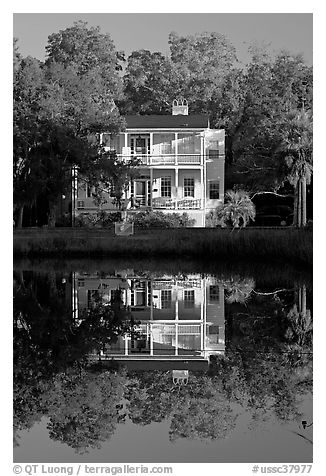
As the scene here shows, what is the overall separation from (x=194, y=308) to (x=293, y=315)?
2320 mm

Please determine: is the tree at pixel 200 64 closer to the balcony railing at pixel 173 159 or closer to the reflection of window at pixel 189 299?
the balcony railing at pixel 173 159

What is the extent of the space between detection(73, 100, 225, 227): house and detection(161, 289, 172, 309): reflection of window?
19.4m

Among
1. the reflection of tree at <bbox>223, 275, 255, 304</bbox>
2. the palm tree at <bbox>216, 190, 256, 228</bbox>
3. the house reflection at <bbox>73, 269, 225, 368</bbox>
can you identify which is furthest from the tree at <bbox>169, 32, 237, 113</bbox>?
the reflection of tree at <bbox>223, 275, 255, 304</bbox>

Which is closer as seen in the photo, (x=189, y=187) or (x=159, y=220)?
(x=159, y=220)

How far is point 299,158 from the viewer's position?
122 ft

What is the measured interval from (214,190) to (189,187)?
1168mm

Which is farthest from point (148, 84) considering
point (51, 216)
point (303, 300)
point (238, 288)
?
point (303, 300)

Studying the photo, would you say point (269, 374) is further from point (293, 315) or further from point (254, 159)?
point (254, 159)

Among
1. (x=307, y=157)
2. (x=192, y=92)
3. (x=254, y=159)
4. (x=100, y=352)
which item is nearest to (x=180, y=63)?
(x=192, y=92)

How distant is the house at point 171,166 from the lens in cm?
4166

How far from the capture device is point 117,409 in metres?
10.1

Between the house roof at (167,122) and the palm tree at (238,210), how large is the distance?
445 cm

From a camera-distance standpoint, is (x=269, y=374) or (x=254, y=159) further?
(x=254, y=159)

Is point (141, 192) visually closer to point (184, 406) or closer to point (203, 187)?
point (203, 187)
